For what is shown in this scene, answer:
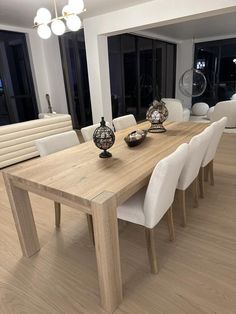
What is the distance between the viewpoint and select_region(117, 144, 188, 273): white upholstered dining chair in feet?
4.42

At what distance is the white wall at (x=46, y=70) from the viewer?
Result: 540 centimetres

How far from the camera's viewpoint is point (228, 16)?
5062 millimetres

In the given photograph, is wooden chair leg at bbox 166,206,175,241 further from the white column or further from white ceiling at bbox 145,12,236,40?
white ceiling at bbox 145,12,236,40

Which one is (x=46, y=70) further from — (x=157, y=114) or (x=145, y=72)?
(x=157, y=114)

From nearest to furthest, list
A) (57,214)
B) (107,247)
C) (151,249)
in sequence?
1. (107,247)
2. (151,249)
3. (57,214)

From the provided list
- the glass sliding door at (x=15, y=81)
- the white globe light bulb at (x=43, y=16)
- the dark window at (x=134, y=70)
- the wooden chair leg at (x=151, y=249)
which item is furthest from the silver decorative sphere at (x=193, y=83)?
the wooden chair leg at (x=151, y=249)

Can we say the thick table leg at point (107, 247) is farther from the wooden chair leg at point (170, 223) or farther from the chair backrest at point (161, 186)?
the wooden chair leg at point (170, 223)

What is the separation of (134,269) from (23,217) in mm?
919

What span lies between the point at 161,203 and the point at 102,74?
3.83m

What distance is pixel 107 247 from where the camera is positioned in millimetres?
1225

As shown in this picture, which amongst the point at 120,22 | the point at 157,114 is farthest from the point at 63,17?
the point at 120,22

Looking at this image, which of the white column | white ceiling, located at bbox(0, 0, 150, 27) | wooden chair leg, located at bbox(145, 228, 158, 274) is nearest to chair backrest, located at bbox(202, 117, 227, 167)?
wooden chair leg, located at bbox(145, 228, 158, 274)

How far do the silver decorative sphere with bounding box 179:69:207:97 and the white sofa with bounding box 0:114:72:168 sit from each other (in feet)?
14.7

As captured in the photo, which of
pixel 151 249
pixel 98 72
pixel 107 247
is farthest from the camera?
pixel 98 72
